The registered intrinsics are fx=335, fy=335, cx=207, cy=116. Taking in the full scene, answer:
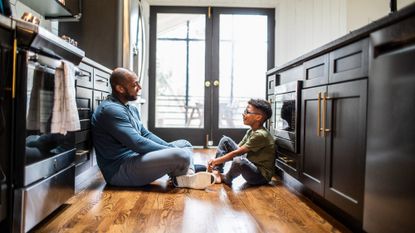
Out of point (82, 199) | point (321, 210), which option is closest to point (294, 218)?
point (321, 210)

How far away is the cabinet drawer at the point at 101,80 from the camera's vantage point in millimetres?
2445

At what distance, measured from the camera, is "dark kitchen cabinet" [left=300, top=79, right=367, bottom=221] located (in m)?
1.37

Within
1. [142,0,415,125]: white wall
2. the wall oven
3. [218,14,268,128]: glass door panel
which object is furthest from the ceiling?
the wall oven

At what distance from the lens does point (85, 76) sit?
2184mm

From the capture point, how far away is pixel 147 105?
16.0 feet

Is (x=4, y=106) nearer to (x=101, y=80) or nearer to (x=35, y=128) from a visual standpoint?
(x=35, y=128)

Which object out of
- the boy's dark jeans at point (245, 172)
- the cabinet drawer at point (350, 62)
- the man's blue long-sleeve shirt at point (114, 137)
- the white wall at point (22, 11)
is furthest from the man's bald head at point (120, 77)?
the cabinet drawer at point (350, 62)

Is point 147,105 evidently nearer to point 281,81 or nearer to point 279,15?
point 279,15

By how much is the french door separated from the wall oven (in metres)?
2.23

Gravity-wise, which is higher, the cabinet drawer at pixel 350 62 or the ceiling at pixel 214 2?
the ceiling at pixel 214 2

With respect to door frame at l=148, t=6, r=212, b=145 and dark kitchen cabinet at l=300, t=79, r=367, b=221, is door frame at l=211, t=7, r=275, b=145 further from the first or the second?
dark kitchen cabinet at l=300, t=79, r=367, b=221

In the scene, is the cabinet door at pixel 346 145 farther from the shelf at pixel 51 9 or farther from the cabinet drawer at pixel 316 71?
the shelf at pixel 51 9

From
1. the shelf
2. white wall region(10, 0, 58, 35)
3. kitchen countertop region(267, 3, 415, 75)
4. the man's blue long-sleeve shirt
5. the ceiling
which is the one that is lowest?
the man's blue long-sleeve shirt

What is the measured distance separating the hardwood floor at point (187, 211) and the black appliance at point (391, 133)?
45 cm
